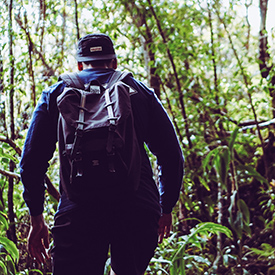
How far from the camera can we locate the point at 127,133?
153 centimetres

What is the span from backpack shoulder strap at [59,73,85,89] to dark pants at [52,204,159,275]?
0.49 meters

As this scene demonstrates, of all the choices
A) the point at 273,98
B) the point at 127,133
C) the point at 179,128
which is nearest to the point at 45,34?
the point at 179,128

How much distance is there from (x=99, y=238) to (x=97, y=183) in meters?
0.24

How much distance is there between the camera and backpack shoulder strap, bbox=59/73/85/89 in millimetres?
1617

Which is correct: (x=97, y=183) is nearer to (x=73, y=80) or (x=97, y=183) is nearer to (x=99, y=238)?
(x=99, y=238)

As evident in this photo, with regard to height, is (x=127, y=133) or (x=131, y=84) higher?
(x=131, y=84)

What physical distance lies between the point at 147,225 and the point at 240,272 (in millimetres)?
1997

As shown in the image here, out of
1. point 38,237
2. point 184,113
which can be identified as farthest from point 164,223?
point 184,113

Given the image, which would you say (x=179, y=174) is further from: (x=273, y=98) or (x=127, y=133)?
(x=273, y=98)

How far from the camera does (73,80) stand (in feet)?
5.38

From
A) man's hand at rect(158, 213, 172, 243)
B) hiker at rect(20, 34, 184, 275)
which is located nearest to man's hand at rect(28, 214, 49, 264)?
hiker at rect(20, 34, 184, 275)

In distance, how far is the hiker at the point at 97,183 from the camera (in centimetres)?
147

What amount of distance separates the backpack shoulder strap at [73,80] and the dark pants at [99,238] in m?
0.49

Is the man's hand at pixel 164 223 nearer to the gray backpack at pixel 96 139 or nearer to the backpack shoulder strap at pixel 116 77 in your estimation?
the gray backpack at pixel 96 139
